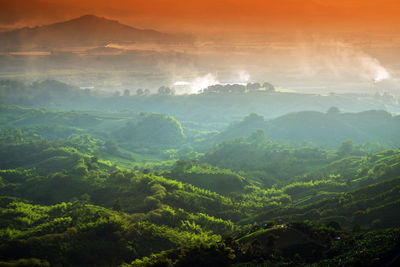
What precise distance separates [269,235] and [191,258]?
14654 mm

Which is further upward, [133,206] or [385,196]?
[385,196]

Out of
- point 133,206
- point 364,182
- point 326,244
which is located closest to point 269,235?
point 326,244

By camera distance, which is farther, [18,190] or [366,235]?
[18,190]

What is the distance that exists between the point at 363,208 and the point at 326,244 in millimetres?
47593

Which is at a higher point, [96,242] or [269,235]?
[269,235]

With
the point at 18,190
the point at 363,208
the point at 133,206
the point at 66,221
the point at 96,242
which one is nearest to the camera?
the point at 96,242

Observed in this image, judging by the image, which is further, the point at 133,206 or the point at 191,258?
the point at 133,206

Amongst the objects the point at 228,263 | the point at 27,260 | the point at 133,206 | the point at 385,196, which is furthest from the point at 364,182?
the point at 27,260

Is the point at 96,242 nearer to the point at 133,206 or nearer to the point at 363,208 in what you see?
the point at 133,206

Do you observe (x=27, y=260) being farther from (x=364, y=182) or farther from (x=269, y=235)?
(x=364, y=182)

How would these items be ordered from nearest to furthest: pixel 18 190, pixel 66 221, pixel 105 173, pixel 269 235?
pixel 269 235
pixel 66 221
pixel 18 190
pixel 105 173

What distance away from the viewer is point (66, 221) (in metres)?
98.2

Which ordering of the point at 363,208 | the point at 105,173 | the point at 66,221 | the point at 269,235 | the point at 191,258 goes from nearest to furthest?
the point at 191,258 → the point at 269,235 → the point at 66,221 → the point at 363,208 → the point at 105,173

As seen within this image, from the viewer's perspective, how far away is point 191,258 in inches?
2557
